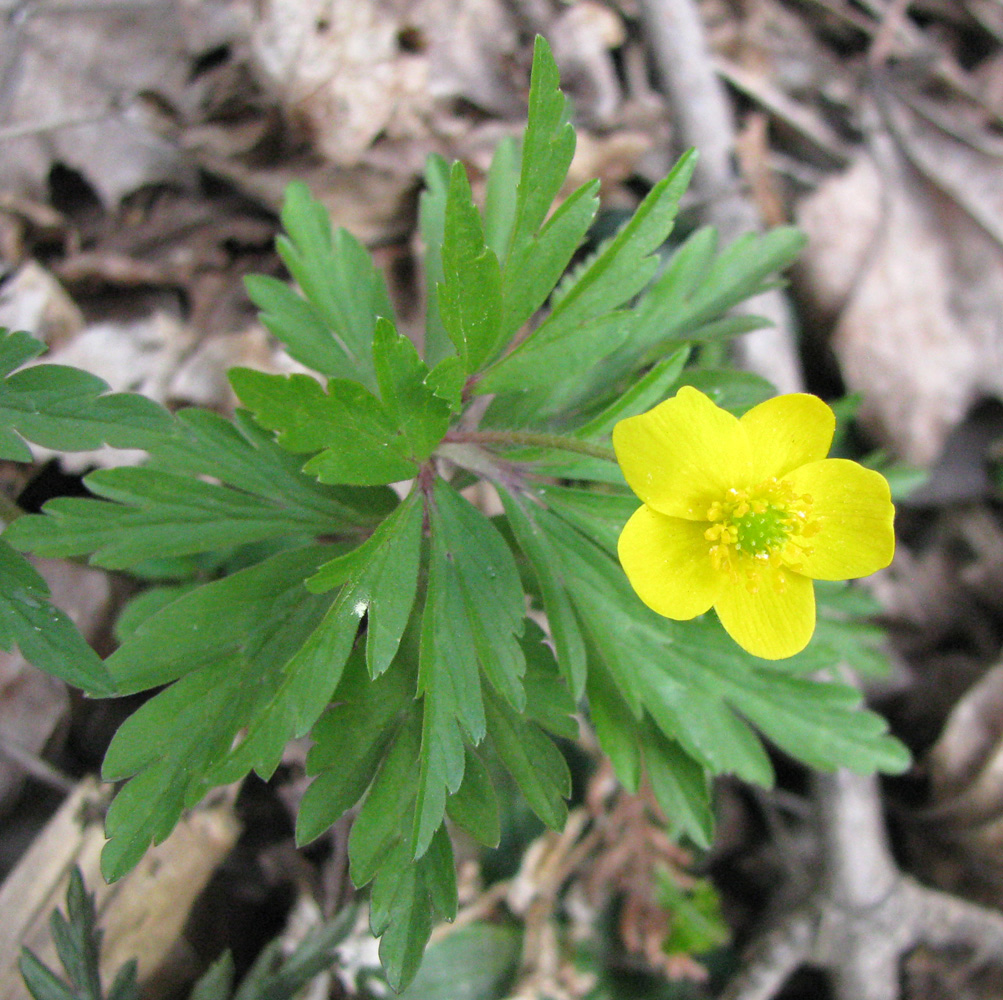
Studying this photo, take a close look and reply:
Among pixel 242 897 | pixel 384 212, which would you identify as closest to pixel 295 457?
pixel 242 897

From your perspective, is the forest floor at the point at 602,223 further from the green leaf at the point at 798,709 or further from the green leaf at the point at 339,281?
the green leaf at the point at 339,281

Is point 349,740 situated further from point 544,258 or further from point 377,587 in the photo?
point 544,258

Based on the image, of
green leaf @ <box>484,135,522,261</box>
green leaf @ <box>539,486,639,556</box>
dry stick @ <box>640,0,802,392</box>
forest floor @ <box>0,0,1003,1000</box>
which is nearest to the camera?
green leaf @ <box>539,486,639,556</box>

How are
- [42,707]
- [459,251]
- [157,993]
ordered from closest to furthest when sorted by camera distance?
[459,251], [157,993], [42,707]

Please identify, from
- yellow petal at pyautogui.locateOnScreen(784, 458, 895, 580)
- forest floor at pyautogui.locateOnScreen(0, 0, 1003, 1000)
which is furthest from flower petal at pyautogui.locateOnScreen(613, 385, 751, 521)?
forest floor at pyautogui.locateOnScreen(0, 0, 1003, 1000)

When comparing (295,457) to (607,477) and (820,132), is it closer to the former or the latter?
(607,477)

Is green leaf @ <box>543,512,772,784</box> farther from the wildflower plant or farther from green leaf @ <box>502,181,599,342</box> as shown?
green leaf @ <box>502,181,599,342</box>

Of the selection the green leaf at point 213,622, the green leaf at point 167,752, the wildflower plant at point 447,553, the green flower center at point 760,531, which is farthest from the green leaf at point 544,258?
the green leaf at point 167,752
